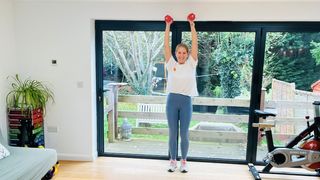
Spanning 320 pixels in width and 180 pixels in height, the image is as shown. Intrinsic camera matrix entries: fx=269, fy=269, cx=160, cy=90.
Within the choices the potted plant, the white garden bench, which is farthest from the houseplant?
the white garden bench

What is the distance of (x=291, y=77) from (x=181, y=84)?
1.45 m

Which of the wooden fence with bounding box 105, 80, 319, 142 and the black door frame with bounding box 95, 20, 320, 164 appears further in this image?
the wooden fence with bounding box 105, 80, 319, 142

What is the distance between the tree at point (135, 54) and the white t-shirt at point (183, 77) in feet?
1.53

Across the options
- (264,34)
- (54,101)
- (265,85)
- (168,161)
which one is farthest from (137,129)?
(264,34)

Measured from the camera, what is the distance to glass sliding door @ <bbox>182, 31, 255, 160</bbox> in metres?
3.47

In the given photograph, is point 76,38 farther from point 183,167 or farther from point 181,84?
point 183,167

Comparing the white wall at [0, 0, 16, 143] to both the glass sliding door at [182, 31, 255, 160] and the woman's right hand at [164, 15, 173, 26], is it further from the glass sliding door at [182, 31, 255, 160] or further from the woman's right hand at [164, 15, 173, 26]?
the glass sliding door at [182, 31, 255, 160]

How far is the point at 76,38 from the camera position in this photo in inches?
135

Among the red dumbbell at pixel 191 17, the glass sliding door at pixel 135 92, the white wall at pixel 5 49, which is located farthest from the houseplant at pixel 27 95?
the red dumbbell at pixel 191 17

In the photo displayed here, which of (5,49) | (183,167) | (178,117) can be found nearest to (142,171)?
(183,167)

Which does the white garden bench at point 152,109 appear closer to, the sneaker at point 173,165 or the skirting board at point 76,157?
the sneaker at point 173,165

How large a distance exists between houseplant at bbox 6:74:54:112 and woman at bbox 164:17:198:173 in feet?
5.28

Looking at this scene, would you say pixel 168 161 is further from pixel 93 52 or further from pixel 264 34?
pixel 264 34

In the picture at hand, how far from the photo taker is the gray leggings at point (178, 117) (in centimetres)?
323
